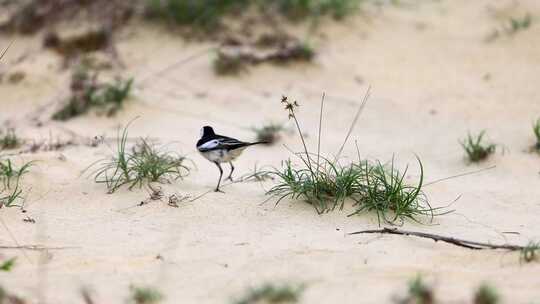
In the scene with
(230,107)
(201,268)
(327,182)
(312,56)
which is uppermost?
(312,56)

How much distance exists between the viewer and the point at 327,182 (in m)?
5.23

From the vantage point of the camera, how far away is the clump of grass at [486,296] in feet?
12.4

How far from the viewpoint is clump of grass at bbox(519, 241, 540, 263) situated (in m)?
4.33

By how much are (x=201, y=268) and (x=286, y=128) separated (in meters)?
3.38

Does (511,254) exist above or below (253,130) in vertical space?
below

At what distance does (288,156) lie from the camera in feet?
23.1

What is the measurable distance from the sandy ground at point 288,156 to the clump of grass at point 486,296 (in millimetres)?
82

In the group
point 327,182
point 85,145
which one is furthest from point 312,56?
point 327,182

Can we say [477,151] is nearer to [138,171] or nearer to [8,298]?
[138,171]

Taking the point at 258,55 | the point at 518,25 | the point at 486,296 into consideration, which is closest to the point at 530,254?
the point at 486,296

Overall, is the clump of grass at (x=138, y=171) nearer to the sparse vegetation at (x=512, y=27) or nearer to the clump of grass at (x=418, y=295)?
the clump of grass at (x=418, y=295)

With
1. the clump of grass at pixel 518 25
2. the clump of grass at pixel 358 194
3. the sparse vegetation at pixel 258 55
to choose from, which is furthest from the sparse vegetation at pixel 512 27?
the clump of grass at pixel 358 194

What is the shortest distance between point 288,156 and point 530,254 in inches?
116

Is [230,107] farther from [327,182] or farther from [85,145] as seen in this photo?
[327,182]
